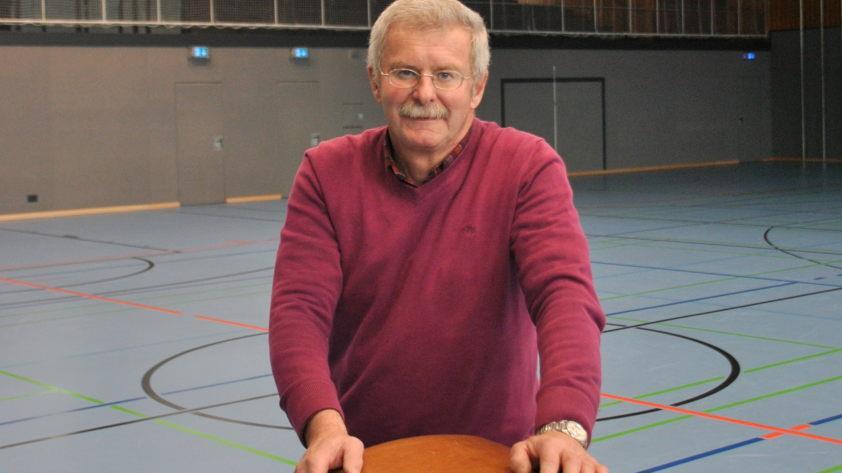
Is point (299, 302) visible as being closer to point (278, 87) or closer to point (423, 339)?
point (423, 339)

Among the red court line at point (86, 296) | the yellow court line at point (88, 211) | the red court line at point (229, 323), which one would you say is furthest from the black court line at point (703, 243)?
the yellow court line at point (88, 211)

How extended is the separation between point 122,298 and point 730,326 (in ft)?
18.9

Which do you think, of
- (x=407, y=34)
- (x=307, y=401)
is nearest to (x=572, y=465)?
(x=307, y=401)

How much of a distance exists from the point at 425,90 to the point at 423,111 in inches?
2.0

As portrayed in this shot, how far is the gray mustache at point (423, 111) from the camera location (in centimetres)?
236

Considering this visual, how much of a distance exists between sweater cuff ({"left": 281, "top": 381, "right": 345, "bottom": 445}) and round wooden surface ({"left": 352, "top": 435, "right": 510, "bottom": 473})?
18cm

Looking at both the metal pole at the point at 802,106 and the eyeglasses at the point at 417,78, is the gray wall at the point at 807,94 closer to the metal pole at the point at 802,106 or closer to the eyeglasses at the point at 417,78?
the metal pole at the point at 802,106

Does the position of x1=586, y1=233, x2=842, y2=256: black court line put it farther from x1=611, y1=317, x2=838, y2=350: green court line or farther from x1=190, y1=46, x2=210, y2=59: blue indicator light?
x1=190, y1=46, x2=210, y2=59: blue indicator light

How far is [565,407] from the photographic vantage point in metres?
2.06

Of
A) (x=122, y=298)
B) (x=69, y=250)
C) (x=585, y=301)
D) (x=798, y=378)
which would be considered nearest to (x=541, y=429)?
(x=585, y=301)

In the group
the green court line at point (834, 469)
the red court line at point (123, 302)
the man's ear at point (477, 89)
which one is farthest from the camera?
the red court line at point (123, 302)

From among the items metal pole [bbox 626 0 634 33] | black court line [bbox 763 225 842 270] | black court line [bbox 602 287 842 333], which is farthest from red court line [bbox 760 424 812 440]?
metal pole [bbox 626 0 634 33]

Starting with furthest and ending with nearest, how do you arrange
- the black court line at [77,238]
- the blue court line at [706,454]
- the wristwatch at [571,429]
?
the black court line at [77,238]
the blue court line at [706,454]
the wristwatch at [571,429]

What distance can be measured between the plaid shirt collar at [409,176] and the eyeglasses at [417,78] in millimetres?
176
